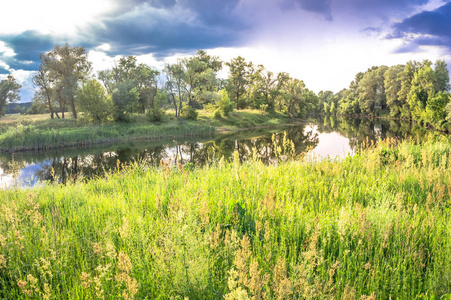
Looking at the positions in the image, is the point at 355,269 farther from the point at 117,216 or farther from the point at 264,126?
the point at 264,126

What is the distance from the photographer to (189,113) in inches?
1951

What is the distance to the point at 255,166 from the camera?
7.12m

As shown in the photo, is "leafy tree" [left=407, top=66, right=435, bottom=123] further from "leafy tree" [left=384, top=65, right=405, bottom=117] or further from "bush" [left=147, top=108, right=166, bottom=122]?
"bush" [left=147, top=108, right=166, bottom=122]

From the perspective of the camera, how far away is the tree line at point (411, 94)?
135 feet

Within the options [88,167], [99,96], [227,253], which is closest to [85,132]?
[99,96]

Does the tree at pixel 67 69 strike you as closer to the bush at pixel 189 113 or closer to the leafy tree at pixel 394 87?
the bush at pixel 189 113

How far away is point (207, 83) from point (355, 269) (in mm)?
54373

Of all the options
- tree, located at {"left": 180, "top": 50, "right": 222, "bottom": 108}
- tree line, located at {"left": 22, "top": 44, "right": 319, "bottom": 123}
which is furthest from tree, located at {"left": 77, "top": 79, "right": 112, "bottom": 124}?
tree, located at {"left": 180, "top": 50, "right": 222, "bottom": 108}

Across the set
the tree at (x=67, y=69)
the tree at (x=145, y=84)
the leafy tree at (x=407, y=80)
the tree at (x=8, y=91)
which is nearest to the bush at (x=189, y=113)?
the tree at (x=145, y=84)

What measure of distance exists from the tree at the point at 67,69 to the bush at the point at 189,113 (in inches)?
742

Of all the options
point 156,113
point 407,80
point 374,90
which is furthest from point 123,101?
point 374,90

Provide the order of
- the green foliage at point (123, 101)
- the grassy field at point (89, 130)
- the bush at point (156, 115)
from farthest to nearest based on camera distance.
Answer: the bush at point (156, 115) < the green foliage at point (123, 101) < the grassy field at point (89, 130)

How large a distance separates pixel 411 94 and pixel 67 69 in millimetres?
68557

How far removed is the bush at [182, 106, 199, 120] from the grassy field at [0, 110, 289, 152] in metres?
1.44
